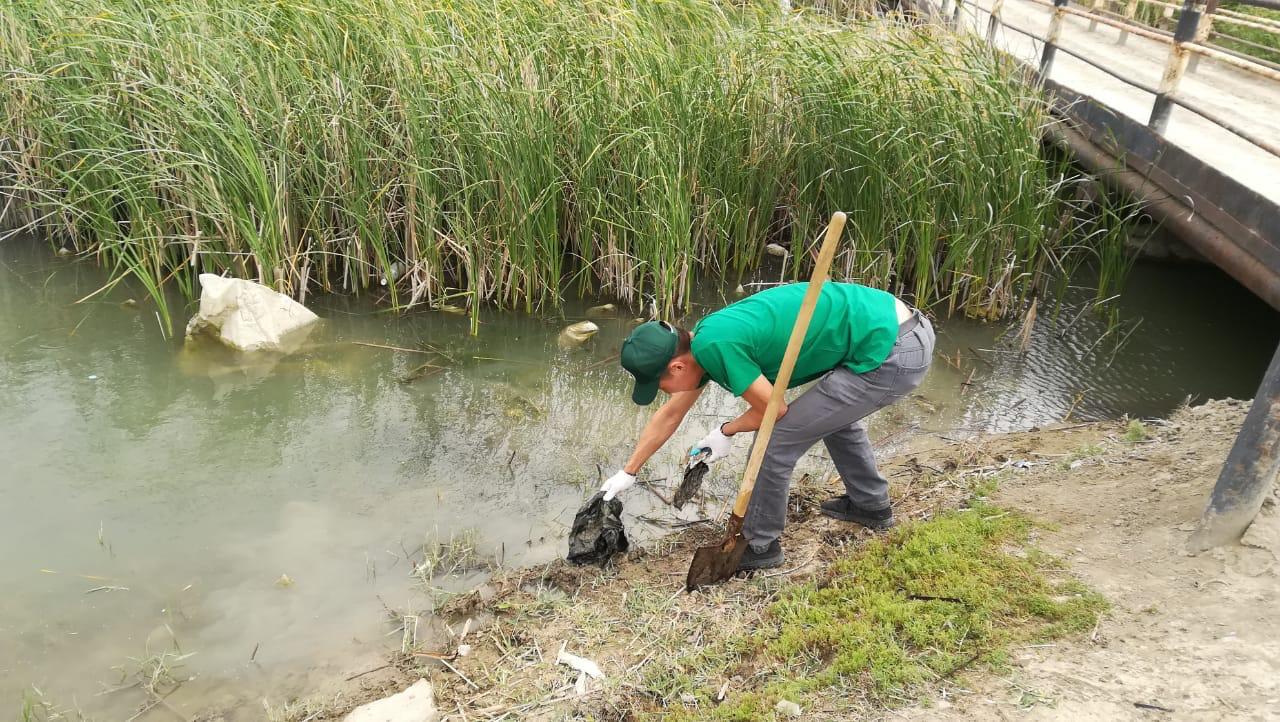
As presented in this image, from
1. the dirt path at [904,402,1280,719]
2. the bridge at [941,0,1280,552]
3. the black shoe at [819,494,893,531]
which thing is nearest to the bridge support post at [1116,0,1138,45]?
the bridge at [941,0,1280,552]

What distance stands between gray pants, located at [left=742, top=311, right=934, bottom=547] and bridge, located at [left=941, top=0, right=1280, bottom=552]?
1039 mm

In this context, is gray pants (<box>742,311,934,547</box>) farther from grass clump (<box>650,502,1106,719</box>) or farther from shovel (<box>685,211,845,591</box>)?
grass clump (<box>650,502,1106,719</box>)

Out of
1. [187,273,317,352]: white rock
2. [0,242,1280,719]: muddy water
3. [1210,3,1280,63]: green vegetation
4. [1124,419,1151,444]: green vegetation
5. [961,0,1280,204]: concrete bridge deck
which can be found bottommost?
[0,242,1280,719]: muddy water

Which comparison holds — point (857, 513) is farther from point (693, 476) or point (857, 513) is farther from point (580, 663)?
point (580, 663)

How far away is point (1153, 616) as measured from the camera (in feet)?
8.97

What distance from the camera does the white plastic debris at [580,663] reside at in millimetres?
2895

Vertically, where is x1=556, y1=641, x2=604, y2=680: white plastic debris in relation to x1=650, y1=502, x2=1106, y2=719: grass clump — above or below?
below

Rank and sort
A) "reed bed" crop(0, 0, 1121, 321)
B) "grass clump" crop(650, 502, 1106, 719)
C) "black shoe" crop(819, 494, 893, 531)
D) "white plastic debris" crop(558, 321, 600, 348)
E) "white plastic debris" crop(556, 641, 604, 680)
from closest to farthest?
1. "grass clump" crop(650, 502, 1106, 719)
2. "white plastic debris" crop(556, 641, 604, 680)
3. "black shoe" crop(819, 494, 893, 531)
4. "reed bed" crop(0, 0, 1121, 321)
5. "white plastic debris" crop(558, 321, 600, 348)

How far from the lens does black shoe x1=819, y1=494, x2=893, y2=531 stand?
11.8 feet

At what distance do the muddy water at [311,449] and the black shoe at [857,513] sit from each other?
0.57 meters

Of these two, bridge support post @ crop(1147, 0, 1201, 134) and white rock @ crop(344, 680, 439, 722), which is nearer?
white rock @ crop(344, 680, 439, 722)

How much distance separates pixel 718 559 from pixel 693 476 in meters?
0.40

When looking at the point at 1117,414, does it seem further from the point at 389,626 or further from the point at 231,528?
the point at 231,528

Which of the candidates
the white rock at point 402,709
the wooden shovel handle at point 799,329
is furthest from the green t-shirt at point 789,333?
the white rock at point 402,709
